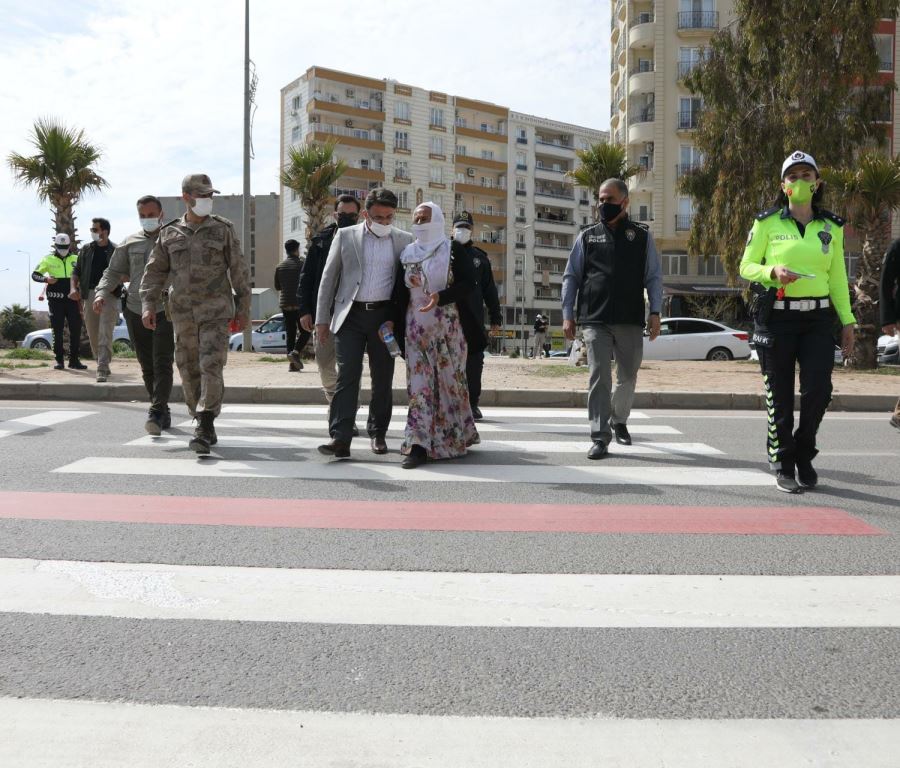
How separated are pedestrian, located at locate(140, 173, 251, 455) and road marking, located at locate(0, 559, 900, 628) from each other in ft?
10.3

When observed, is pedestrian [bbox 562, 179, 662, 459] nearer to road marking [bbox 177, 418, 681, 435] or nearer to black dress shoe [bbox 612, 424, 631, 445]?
black dress shoe [bbox 612, 424, 631, 445]

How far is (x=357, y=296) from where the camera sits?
667 centimetres

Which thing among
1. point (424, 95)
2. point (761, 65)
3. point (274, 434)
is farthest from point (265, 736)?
point (424, 95)

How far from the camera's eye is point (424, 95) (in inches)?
3145

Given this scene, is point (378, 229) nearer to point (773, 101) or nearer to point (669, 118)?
point (773, 101)

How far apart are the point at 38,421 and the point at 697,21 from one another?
5096cm

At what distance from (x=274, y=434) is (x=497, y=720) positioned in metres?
5.82

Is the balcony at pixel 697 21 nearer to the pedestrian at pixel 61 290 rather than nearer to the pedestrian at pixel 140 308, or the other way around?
the pedestrian at pixel 61 290

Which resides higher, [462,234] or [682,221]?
[682,221]

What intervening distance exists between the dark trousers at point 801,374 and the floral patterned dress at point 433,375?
86.0 inches

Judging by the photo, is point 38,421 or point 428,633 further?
point 38,421

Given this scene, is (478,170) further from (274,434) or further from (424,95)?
(274,434)

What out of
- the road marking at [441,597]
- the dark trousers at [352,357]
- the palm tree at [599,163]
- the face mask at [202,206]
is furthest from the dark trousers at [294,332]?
the palm tree at [599,163]

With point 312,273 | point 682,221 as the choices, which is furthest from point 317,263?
point 682,221
